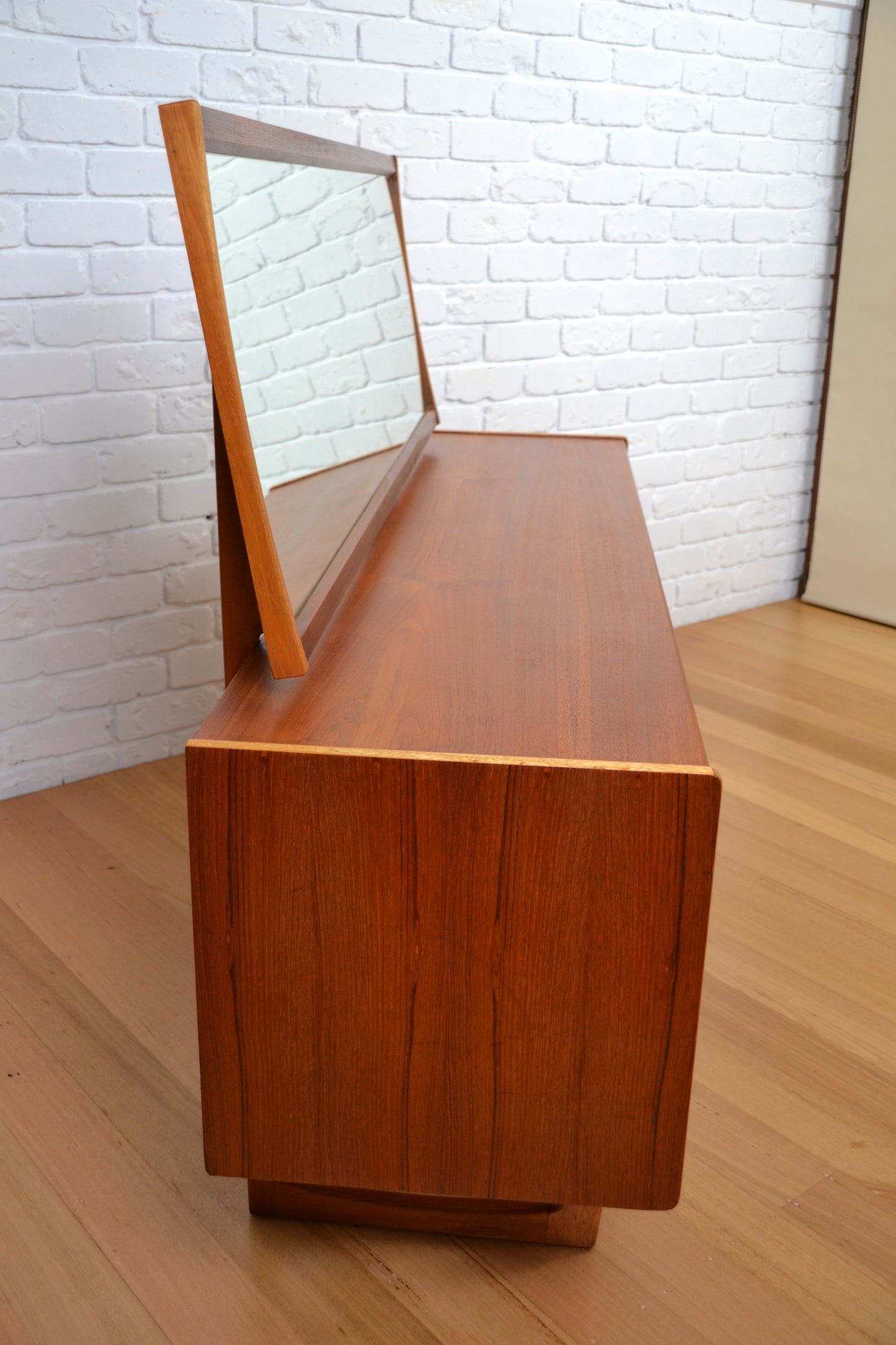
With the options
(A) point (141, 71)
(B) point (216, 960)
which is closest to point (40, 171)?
(A) point (141, 71)

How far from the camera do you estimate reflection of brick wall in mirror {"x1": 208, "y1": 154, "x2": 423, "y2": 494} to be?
3.28 ft

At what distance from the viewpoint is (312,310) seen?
4.09 ft

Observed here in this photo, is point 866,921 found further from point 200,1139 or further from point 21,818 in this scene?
point 21,818

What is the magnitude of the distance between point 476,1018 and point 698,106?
2250mm

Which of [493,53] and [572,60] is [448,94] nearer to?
[493,53]

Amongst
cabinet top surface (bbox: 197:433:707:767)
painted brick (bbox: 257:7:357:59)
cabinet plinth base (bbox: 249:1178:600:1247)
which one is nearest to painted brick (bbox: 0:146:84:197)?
painted brick (bbox: 257:7:357:59)

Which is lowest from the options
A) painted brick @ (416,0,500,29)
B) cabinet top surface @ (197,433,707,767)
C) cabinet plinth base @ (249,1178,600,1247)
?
cabinet plinth base @ (249,1178,600,1247)

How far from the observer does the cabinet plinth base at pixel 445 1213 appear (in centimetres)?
109

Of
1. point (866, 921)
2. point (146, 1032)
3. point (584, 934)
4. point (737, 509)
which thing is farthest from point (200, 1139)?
point (737, 509)

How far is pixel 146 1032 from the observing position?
1383 millimetres

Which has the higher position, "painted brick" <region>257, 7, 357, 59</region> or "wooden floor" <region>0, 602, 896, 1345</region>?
"painted brick" <region>257, 7, 357, 59</region>

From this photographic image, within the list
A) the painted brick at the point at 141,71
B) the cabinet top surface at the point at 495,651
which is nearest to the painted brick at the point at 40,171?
the painted brick at the point at 141,71

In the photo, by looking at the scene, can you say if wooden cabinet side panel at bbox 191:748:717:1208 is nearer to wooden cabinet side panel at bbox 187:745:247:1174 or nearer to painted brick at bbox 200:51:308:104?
wooden cabinet side panel at bbox 187:745:247:1174

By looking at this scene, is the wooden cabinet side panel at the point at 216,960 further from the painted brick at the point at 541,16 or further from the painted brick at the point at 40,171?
the painted brick at the point at 541,16
